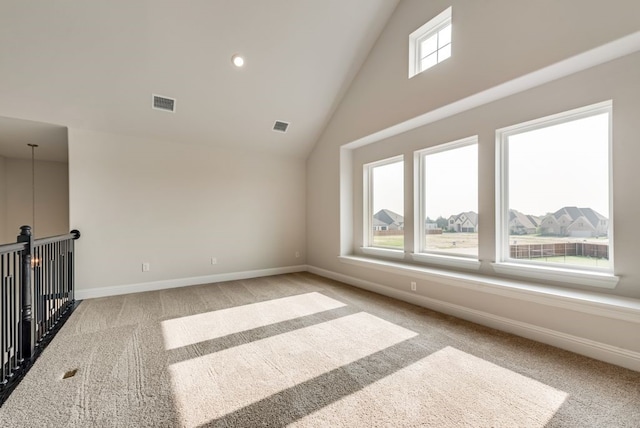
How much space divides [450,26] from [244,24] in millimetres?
2470

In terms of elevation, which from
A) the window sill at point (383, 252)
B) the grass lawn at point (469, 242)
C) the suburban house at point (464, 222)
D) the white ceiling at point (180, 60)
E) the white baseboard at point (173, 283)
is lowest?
the white baseboard at point (173, 283)

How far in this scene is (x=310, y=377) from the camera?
1.99 m

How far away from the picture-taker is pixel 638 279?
2.17m

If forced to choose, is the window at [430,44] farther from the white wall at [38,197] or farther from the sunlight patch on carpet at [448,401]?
the white wall at [38,197]

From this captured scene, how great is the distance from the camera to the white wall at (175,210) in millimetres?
4008

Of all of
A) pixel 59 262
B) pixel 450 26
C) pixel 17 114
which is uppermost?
pixel 450 26

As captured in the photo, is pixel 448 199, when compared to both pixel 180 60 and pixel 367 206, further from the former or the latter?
pixel 180 60

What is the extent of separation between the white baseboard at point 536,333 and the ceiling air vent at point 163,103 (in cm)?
407

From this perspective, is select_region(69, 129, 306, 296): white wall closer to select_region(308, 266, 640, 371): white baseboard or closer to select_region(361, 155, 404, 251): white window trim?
select_region(361, 155, 404, 251): white window trim

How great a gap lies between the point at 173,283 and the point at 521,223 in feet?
16.1

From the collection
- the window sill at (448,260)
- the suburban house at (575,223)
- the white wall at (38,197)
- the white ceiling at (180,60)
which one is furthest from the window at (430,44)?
the white wall at (38,197)

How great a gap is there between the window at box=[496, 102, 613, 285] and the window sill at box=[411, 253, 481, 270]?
0.97 feet

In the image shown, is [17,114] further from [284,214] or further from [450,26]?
[450,26]

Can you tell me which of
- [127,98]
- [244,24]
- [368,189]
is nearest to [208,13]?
[244,24]
